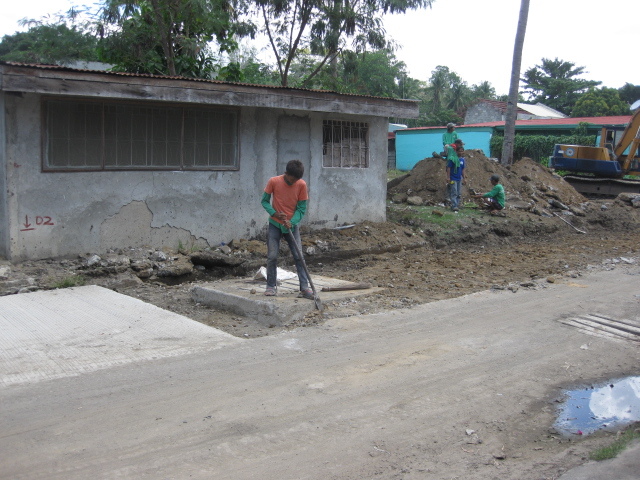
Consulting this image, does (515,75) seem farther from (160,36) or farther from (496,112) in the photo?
(496,112)

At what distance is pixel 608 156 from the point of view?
2508 cm

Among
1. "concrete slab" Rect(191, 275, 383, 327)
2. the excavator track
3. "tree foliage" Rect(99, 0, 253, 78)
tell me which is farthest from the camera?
the excavator track

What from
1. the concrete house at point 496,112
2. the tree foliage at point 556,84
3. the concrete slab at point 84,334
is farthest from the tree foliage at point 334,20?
the tree foliage at point 556,84

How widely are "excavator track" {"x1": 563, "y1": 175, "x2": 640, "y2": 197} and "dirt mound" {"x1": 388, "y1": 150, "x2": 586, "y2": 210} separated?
4308mm

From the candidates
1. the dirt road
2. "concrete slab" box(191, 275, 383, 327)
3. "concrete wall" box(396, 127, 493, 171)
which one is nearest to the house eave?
"concrete slab" box(191, 275, 383, 327)

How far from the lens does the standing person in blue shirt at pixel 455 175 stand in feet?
54.8

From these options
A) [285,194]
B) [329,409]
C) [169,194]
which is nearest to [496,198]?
[169,194]

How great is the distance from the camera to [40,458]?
4.13 m

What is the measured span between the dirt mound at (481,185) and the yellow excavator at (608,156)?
460 cm

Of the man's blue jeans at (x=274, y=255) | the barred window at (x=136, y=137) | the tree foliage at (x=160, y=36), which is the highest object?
the tree foliage at (x=160, y=36)

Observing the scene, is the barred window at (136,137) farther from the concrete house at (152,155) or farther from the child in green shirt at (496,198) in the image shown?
the child in green shirt at (496,198)

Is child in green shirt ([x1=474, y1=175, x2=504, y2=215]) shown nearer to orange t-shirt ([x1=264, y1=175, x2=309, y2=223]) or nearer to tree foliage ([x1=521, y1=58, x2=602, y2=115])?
orange t-shirt ([x1=264, y1=175, x2=309, y2=223])

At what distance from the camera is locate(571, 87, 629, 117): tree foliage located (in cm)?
4941

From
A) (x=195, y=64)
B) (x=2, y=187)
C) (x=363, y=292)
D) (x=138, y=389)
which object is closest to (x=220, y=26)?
(x=195, y=64)
